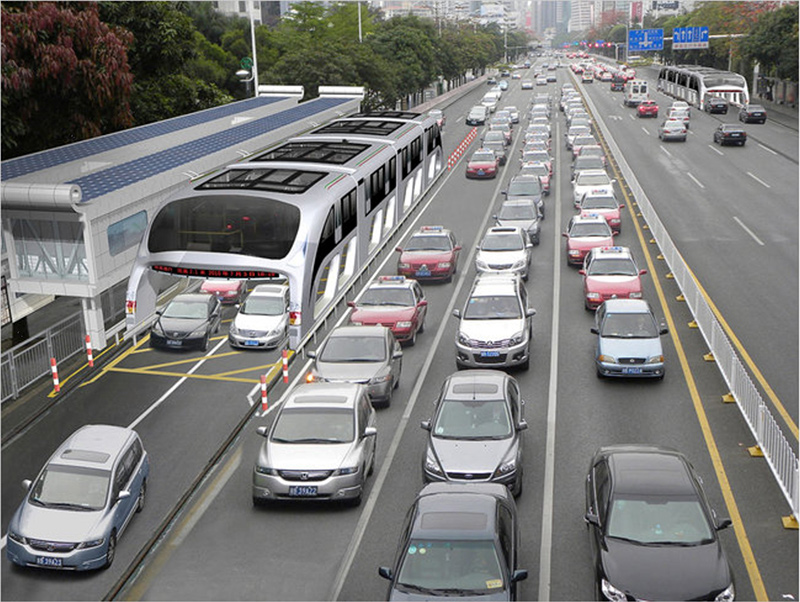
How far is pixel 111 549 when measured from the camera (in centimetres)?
1491

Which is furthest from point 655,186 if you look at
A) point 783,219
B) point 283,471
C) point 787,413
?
point 283,471

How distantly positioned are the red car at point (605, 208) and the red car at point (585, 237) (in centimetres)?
331

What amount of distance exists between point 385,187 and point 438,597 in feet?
52.7

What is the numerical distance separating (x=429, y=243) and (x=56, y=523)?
20.1 meters

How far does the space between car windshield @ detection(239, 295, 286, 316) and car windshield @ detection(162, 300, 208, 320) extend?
1027 mm

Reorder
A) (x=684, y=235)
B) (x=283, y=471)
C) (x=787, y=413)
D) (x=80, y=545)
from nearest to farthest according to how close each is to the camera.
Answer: (x=80, y=545) < (x=283, y=471) < (x=787, y=413) < (x=684, y=235)

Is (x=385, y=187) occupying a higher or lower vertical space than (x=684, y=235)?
higher

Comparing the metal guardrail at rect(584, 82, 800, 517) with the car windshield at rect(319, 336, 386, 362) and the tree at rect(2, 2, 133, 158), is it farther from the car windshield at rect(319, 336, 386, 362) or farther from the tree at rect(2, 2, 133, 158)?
the tree at rect(2, 2, 133, 158)

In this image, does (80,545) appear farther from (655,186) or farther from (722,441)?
(655,186)

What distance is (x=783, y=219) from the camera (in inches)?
1641

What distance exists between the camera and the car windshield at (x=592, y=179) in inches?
1762

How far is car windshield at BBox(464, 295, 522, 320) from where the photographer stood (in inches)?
953

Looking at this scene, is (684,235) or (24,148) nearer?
(24,148)

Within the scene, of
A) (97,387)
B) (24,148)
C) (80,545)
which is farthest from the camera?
(24,148)
